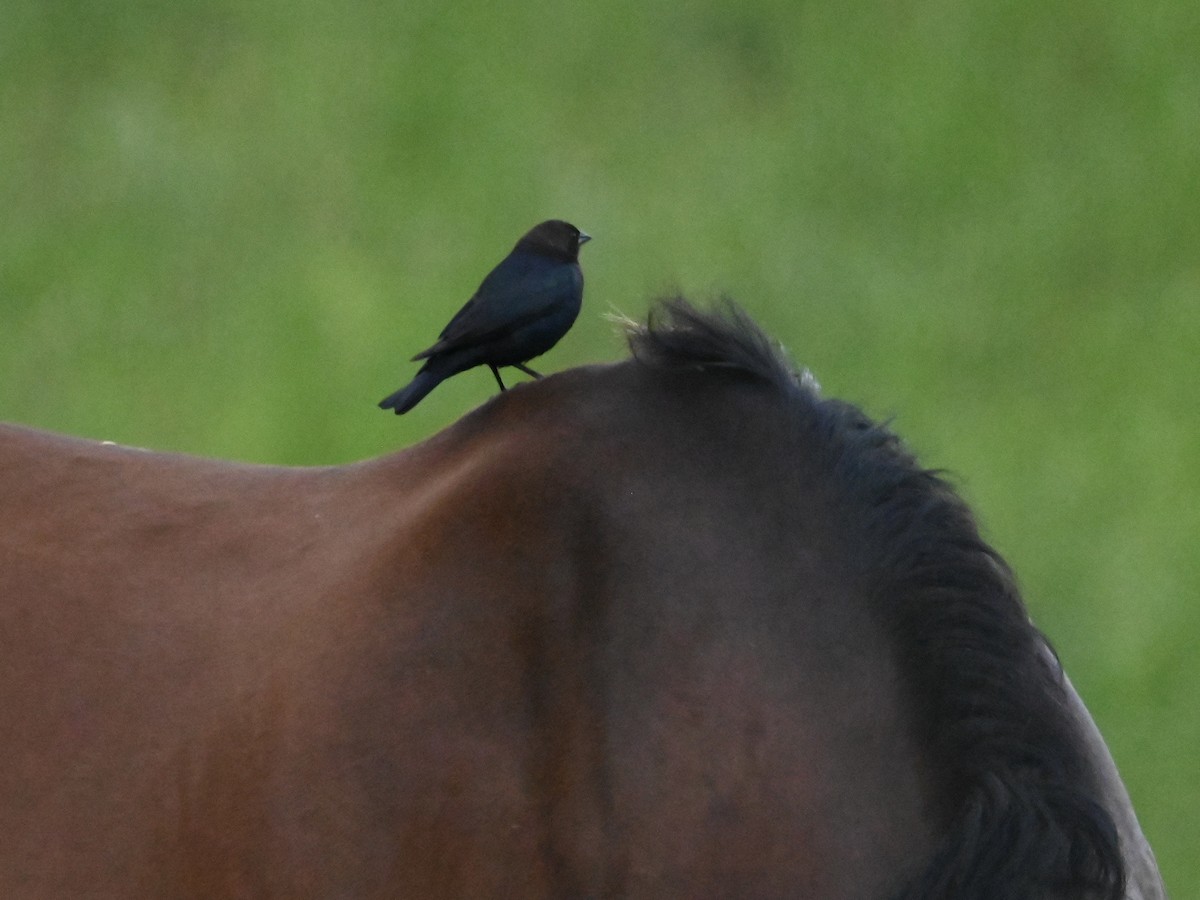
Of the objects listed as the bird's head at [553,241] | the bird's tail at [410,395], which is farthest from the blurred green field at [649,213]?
the bird's tail at [410,395]

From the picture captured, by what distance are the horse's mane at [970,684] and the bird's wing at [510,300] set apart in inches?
12.4

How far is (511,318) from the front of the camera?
5.94 ft

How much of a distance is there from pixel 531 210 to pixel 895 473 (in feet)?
19.9

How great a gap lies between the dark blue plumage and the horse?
Answer: 7 centimetres

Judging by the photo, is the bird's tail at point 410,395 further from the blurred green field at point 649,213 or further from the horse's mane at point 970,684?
the blurred green field at point 649,213

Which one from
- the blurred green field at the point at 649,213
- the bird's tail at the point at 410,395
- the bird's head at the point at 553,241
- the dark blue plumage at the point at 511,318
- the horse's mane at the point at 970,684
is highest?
the blurred green field at the point at 649,213

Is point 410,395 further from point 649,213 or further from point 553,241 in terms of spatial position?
point 649,213

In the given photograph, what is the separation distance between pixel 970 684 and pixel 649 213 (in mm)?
6156

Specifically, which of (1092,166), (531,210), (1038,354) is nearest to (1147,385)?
(1038,354)

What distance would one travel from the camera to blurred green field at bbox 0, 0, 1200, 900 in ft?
21.7

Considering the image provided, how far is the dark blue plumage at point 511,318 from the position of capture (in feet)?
5.94

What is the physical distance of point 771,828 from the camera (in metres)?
1.44

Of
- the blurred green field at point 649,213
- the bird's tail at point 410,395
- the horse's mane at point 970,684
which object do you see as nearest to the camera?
the horse's mane at point 970,684

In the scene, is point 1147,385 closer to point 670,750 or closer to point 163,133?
point 163,133
